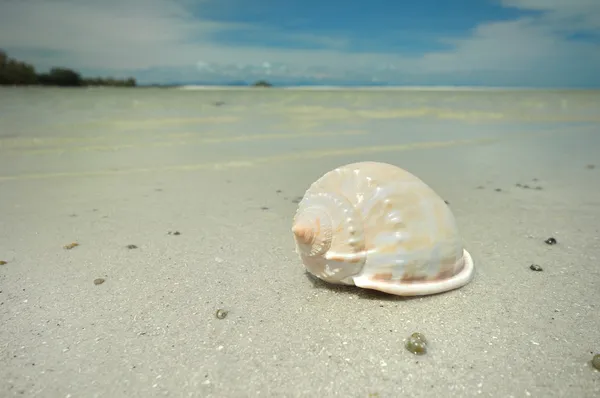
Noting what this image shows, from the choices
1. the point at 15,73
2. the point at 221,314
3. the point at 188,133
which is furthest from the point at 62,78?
the point at 221,314

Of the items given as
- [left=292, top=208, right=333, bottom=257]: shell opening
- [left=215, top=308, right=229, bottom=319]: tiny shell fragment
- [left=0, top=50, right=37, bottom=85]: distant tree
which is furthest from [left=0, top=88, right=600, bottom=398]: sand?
[left=0, top=50, right=37, bottom=85]: distant tree

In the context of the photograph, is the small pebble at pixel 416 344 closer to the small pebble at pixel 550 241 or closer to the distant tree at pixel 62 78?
the small pebble at pixel 550 241

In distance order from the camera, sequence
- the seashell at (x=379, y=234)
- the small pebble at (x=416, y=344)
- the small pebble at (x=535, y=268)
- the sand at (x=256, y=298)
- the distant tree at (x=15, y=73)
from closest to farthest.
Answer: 1. the sand at (x=256, y=298)
2. the small pebble at (x=416, y=344)
3. the seashell at (x=379, y=234)
4. the small pebble at (x=535, y=268)
5. the distant tree at (x=15, y=73)

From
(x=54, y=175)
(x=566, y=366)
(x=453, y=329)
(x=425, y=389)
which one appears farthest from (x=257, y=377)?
(x=54, y=175)

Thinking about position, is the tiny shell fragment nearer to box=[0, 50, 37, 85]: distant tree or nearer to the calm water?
the calm water

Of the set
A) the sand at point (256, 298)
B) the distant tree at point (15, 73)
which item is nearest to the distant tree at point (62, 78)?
the distant tree at point (15, 73)
